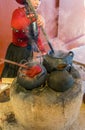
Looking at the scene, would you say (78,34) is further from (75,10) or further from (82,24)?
(75,10)

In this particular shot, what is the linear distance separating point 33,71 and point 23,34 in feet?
1.61

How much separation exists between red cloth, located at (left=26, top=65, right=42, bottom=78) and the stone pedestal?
0.32 ft

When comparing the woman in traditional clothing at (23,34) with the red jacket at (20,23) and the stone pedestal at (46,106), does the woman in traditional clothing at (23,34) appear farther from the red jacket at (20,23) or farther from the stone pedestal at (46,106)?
the stone pedestal at (46,106)

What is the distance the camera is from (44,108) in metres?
1.34

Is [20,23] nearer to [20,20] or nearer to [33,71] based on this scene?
[20,20]

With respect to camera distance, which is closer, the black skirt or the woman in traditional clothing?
the woman in traditional clothing

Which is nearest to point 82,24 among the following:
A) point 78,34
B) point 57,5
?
point 78,34

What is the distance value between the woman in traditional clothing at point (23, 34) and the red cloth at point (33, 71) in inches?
15.1

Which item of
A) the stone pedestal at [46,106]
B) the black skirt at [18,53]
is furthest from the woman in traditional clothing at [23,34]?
the stone pedestal at [46,106]

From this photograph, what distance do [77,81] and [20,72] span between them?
1.20ft

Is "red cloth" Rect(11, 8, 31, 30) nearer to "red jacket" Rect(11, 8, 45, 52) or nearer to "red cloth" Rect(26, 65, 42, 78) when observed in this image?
"red jacket" Rect(11, 8, 45, 52)

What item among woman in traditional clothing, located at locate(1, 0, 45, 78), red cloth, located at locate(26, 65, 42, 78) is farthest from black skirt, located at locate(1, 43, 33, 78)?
red cloth, located at locate(26, 65, 42, 78)

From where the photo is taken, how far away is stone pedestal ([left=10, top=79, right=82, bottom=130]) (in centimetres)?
135

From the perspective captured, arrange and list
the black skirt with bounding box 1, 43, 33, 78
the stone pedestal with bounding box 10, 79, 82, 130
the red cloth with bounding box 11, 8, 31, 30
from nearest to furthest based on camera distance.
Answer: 1. the stone pedestal with bounding box 10, 79, 82, 130
2. the red cloth with bounding box 11, 8, 31, 30
3. the black skirt with bounding box 1, 43, 33, 78
